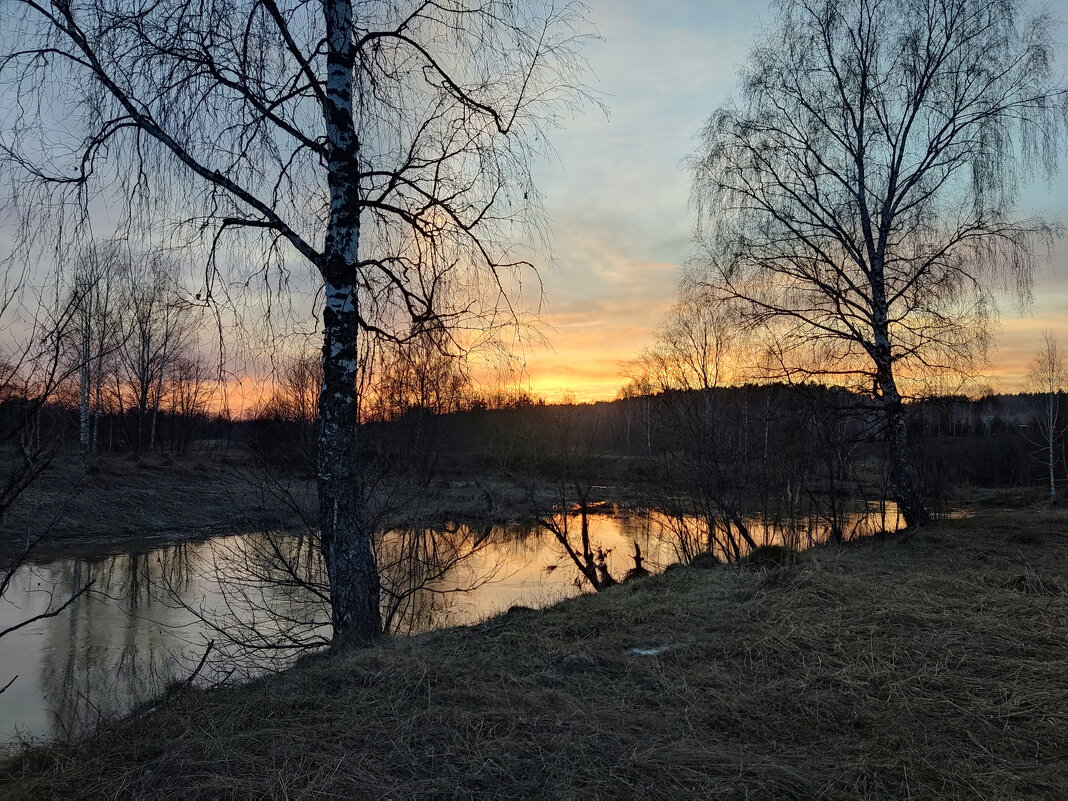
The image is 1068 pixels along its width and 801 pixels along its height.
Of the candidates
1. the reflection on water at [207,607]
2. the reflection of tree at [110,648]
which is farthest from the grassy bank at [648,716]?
the reflection of tree at [110,648]

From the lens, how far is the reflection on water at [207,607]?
20.5 ft

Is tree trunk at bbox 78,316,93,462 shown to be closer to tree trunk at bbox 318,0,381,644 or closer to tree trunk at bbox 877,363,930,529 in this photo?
tree trunk at bbox 318,0,381,644

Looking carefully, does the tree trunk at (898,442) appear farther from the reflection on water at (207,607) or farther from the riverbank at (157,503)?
the riverbank at (157,503)

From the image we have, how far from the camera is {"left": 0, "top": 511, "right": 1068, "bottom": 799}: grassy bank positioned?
8.39 feet

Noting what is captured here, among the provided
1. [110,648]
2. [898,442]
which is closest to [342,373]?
[110,648]

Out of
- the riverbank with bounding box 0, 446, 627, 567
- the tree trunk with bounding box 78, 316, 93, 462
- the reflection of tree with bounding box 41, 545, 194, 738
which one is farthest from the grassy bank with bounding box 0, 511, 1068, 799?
the riverbank with bounding box 0, 446, 627, 567

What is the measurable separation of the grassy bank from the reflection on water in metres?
0.89

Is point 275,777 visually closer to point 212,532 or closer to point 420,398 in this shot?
point 420,398

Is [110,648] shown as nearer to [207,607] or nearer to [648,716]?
[207,607]

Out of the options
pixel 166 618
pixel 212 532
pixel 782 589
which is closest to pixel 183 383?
pixel 212 532

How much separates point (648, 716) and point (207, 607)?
9.49 m

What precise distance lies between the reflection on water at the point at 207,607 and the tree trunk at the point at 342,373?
2.63 ft

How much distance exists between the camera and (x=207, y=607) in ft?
33.7

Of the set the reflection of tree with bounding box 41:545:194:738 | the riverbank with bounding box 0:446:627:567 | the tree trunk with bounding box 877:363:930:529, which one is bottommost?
the reflection of tree with bounding box 41:545:194:738
